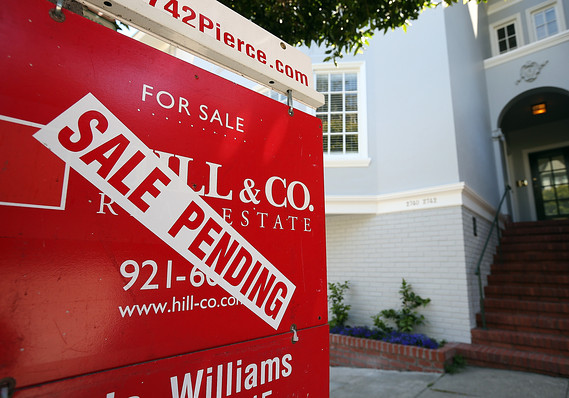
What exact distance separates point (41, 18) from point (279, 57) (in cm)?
83

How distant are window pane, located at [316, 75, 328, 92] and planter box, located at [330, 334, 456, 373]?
5.01 meters

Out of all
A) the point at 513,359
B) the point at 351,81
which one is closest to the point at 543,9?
the point at 351,81

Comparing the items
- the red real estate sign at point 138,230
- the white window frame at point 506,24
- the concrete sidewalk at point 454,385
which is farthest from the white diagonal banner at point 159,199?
the white window frame at point 506,24

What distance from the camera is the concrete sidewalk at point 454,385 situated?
13.0 ft

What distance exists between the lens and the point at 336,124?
7.21m

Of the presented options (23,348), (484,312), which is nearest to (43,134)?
(23,348)

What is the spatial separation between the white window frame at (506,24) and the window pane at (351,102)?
226 inches

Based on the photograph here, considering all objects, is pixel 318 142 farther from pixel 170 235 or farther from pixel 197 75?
pixel 170 235

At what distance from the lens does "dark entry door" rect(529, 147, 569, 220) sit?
10.1 m

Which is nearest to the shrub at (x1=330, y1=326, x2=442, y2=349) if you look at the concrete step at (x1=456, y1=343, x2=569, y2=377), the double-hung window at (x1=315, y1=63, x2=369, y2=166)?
the concrete step at (x1=456, y1=343, x2=569, y2=377)

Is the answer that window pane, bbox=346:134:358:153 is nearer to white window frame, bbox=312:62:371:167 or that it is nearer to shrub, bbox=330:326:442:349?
white window frame, bbox=312:62:371:167

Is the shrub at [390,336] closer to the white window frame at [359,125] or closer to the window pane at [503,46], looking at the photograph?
the white window frame at [359,125]

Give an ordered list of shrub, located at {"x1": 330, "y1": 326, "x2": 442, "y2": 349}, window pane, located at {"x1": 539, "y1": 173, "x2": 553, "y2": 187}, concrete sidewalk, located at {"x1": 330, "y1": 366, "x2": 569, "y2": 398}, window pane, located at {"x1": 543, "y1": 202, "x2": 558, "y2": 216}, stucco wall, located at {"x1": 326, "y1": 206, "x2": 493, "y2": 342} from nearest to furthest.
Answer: concrete sidewalk, located at {"x1": 330, "y1": 366, "x2": 569, "y2": 398}, shrub, located at {"x1": 330, "y1": 326, "x2": 442, "y2": 349}, stucco wall, located at {"x1": 326, "y1": 206, "x2": 493, "y2": 342}, window pane, located at {"x1": 543, "y1": 202, "x2": 558, "y2": 216}, window pane, located at {"x1": 539, "y1": 173, "x2": 553, "y2": 187}

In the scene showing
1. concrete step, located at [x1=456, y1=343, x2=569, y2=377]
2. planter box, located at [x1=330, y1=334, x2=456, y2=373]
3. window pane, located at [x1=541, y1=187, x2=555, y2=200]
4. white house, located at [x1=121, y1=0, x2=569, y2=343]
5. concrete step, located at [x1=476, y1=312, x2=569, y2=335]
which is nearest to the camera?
concrete step, located at [x1=456, y1=343, x2=569, y2=377]
